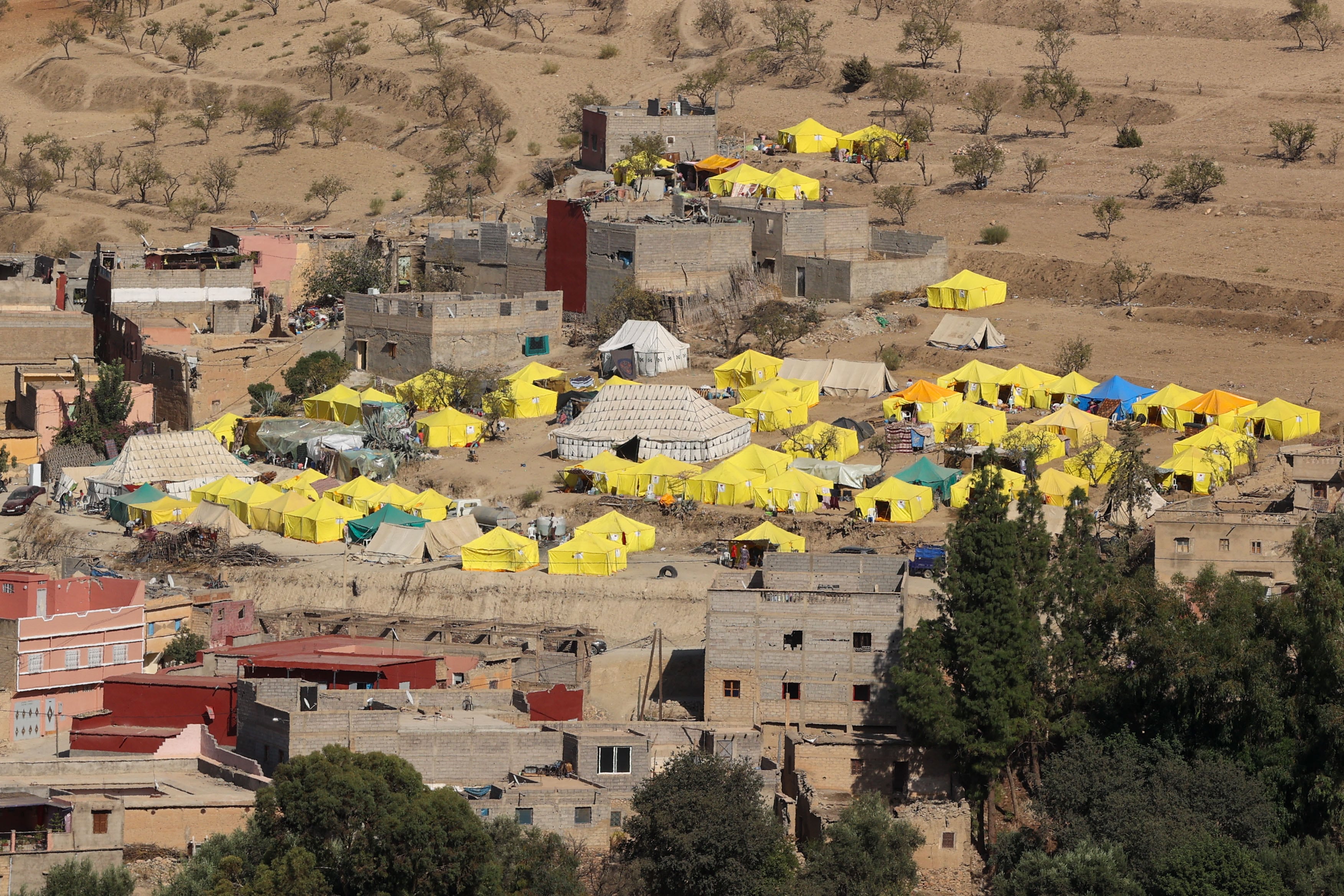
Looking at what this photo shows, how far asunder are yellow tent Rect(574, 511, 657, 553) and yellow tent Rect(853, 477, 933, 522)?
3.85 metres

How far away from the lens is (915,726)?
1390 inches

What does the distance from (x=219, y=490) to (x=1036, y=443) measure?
15443 millimetres

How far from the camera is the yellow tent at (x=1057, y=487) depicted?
44.0 metres

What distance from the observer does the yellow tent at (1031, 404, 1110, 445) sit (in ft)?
156

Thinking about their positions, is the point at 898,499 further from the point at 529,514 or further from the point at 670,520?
the point at 529,514

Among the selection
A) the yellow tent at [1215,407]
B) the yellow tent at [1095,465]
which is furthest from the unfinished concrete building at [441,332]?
the yellow tent at [1215,407]

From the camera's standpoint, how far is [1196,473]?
4462 centimetres

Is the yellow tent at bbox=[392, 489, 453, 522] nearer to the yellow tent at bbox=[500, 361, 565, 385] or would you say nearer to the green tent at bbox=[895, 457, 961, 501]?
the yellow tent at bbox=[500, 361, 565, 385]

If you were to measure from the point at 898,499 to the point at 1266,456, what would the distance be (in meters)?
7.69

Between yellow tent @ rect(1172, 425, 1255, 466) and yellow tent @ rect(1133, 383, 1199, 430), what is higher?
yellow tent @ rect(1133, 383, 1199, 430)

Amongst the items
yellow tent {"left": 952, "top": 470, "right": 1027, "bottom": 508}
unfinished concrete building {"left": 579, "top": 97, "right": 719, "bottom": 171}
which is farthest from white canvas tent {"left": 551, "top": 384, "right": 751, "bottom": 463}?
unfinished concrete building {"left": 579, "top": 97, "right": 719, "bottom": 171}

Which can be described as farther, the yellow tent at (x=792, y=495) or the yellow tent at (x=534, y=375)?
the yellow tent at (x=534, y=375)

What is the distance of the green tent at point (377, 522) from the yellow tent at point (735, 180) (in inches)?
812

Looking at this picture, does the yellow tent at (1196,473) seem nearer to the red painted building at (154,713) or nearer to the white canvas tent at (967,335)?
the white canvas tent at (967,335)
